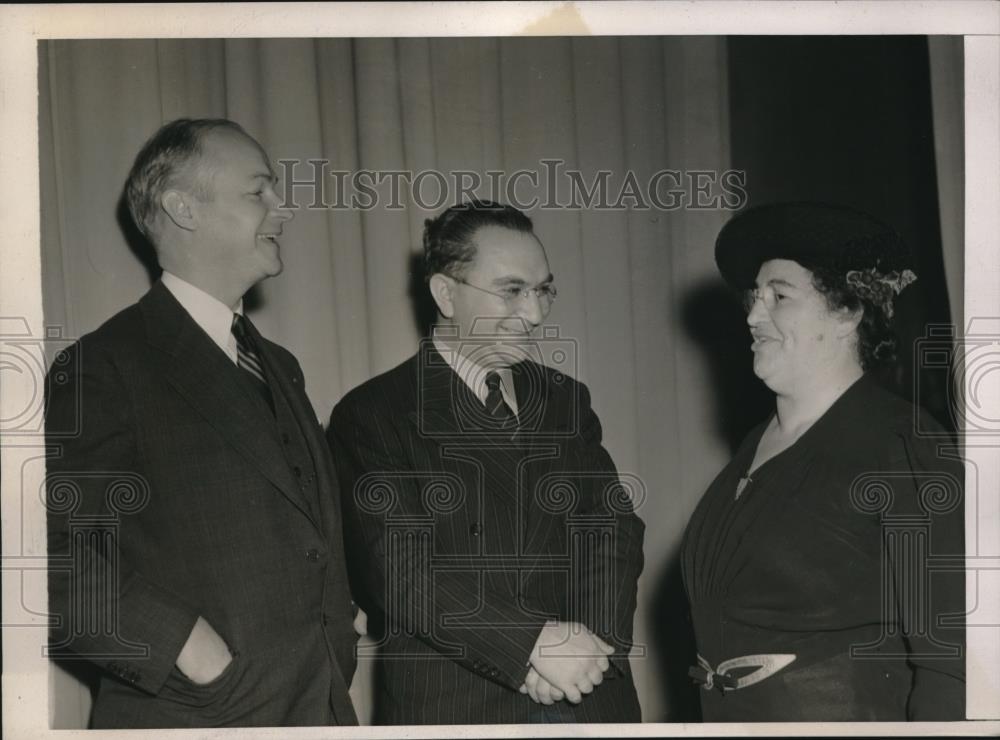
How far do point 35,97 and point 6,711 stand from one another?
1188mm

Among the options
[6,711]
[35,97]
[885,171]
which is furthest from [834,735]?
[35,97]

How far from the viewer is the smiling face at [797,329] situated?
2.16 meters

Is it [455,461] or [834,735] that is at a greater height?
[455,461]

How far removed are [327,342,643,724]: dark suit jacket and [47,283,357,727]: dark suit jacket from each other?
0.13 meters

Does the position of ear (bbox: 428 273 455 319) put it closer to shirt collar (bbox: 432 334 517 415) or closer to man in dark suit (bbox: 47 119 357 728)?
shirt collar (bbox: 432 334 517 415)

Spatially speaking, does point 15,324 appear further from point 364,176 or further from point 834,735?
point 834,735

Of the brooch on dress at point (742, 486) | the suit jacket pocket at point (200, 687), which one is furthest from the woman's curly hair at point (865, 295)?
the suit jacket pocket at point (200, 687)

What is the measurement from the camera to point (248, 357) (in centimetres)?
218

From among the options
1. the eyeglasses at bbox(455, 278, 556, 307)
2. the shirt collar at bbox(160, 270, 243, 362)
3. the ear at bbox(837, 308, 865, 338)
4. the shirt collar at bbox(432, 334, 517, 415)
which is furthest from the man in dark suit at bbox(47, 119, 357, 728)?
the ear at bbox(837, 308, 865, 338)

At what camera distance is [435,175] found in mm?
2297

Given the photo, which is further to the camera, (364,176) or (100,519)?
(364,176)

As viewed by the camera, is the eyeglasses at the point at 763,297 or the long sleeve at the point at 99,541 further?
the eyeglasses at the point at 763,297

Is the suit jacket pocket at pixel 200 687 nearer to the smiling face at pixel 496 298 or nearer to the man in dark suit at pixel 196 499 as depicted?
the man in dark suit at pixel 196 499

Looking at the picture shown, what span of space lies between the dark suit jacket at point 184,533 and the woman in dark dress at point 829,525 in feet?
2.51
